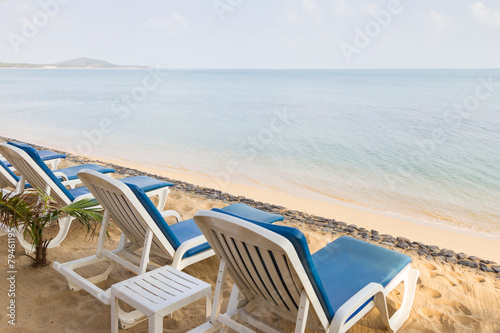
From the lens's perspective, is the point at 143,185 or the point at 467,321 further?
the point at 143,185

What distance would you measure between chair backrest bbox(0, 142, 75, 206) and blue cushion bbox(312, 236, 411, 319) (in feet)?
8.42

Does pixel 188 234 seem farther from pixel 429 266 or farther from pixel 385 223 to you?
pixel 385 223

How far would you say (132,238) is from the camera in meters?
2.91

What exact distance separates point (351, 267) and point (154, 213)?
1.42 meters

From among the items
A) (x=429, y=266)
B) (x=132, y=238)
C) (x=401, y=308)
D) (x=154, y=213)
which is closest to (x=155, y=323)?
(x=154, y=213)

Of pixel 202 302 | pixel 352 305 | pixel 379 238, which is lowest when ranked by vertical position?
pixel 379 238

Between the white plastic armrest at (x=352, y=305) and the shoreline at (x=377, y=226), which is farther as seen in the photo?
the shoreline at (x=377, y=226)

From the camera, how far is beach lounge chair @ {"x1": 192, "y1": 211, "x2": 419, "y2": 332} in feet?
5.44

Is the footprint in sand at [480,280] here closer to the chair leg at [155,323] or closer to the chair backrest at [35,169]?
the chair leg at [155,323]

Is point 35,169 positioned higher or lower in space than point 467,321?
higher

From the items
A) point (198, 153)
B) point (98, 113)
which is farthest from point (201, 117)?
point (198, 153)

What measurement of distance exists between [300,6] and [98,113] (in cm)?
3935

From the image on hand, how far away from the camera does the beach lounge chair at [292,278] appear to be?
1.66 m

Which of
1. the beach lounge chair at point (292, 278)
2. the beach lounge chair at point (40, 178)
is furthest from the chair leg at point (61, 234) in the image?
A: the beach lounge chair at point (292, 278)
